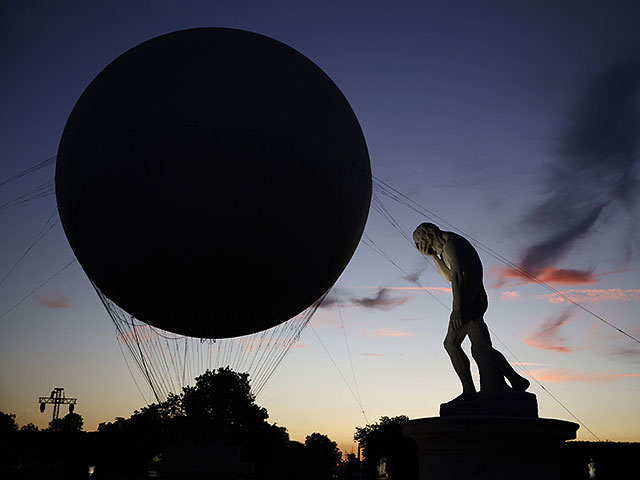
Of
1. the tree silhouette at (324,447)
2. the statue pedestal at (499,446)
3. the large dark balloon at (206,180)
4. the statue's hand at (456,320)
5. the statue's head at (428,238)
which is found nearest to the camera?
the statue pedestal at (499,446)

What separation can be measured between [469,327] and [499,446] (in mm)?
2183

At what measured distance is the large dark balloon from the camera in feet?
37.3

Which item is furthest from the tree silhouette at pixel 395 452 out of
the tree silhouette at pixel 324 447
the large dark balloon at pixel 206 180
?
the large dark balloon at pixel 206 180

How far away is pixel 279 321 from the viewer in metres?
14.8

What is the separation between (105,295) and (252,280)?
405 centimetres

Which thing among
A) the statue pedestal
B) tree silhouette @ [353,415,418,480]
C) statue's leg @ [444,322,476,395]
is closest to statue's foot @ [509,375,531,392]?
statue's leg @ [444,322,476,395]

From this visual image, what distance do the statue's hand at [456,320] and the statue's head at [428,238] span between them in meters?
1.15

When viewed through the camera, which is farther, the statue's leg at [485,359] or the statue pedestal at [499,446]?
the statue's leg at [485,359]

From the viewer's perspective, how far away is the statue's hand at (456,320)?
369 inches

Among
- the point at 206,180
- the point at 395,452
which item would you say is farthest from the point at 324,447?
the point at 206,180

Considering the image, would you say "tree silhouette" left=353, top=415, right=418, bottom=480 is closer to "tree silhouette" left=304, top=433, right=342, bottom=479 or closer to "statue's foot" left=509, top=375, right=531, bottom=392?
"tree silhouette" left=304, top=433, right=342, bottom=479

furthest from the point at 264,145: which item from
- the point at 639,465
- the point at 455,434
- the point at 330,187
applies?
the point at 639,465

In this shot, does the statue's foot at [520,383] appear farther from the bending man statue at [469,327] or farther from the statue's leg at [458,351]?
the statue's leg at [458,351]

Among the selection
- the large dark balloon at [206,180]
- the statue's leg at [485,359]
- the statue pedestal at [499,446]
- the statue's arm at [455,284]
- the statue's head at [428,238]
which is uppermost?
the large dark balloon at [206,180]
